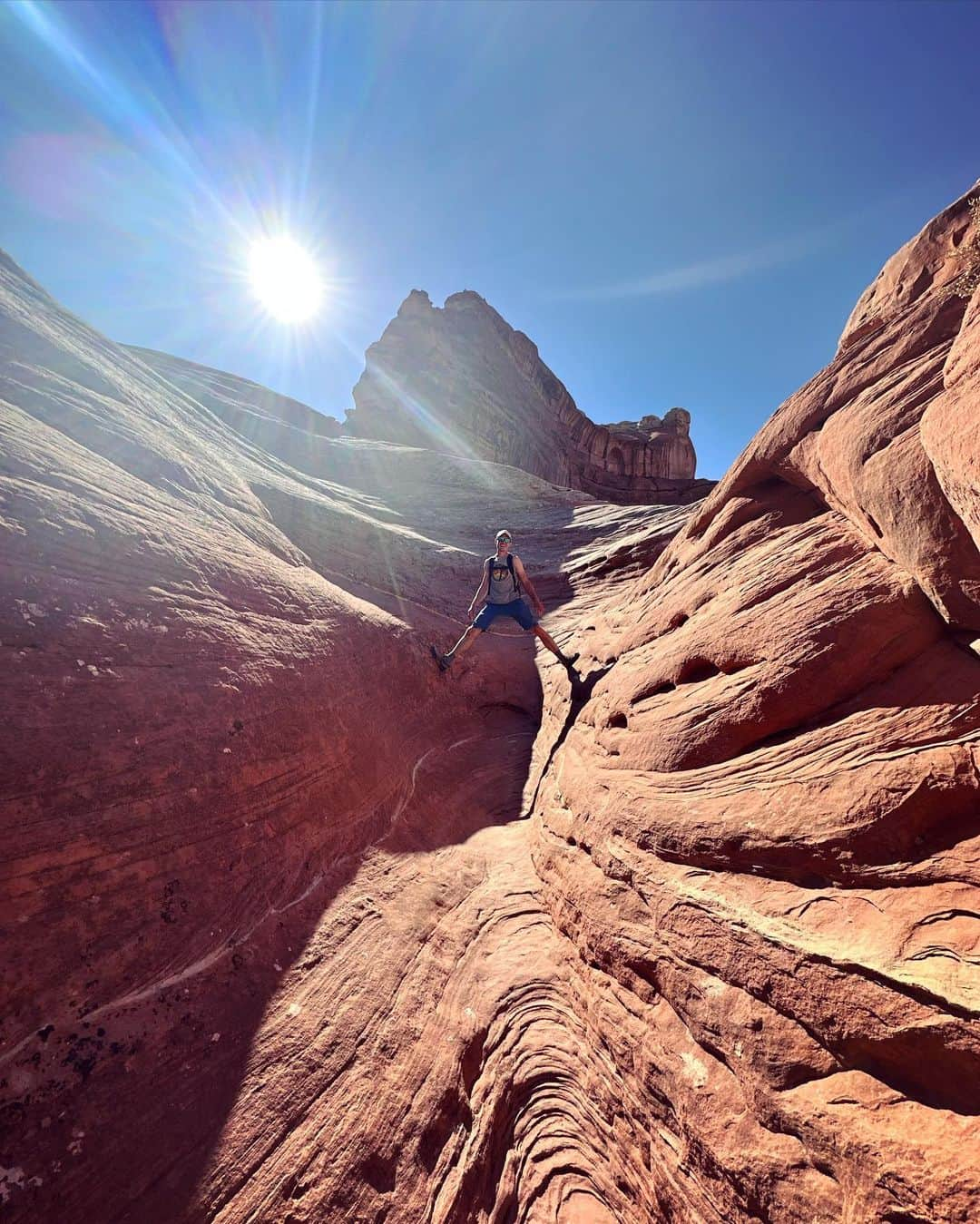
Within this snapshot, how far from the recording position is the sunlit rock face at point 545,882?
289cm

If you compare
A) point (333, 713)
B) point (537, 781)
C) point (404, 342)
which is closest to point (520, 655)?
point (537, 781)

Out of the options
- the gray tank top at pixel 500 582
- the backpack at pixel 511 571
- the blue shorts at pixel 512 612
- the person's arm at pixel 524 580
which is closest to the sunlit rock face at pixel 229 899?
the blue shorts at pixel 512 612

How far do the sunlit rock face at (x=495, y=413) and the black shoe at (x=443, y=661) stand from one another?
47920mm

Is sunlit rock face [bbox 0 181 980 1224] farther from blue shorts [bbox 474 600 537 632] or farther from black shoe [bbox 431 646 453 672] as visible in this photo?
black shoe [bbox 431 646 453 672]

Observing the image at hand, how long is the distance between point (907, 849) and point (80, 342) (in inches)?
587

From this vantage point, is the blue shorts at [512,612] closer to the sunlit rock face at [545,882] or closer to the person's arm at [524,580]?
the person's arm at [524,580]

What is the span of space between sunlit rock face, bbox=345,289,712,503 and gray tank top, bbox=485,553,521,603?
47895 mm

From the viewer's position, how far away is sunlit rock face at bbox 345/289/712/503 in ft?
188

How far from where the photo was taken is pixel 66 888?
12.8ft

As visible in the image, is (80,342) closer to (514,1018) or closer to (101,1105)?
(101,1105)

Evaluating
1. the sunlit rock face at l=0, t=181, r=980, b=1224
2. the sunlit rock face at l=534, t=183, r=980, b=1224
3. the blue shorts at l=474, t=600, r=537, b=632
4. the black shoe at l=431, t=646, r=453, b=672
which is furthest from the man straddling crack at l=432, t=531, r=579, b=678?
the sunlit rock face at l=534, t=183, r=980, b=1224

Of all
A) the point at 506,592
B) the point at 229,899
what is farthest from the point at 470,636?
the point at 229,899

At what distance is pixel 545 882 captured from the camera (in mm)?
5945

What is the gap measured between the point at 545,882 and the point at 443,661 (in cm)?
499
